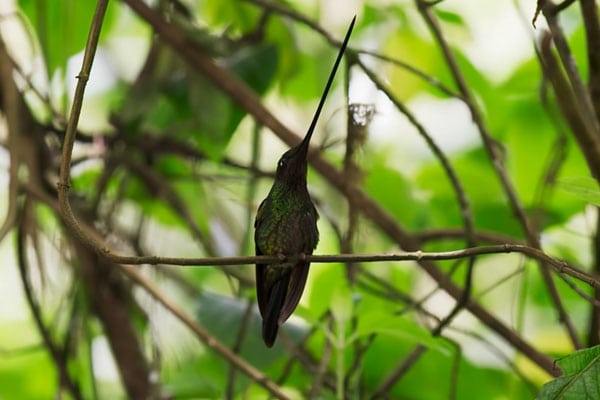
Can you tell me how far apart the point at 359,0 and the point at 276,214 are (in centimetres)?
105

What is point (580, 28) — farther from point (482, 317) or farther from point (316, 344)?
point (316, 344)

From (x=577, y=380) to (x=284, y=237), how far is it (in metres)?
0.72

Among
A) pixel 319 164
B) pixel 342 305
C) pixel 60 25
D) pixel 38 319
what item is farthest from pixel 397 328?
pixel 60 25

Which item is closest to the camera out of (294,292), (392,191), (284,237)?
(294,292)

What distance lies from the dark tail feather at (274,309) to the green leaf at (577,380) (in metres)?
0.56

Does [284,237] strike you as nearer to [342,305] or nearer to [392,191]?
[342,305]

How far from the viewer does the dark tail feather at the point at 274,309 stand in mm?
1749

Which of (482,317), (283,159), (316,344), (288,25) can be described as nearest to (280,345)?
(316,344)

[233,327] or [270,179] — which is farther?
[270,179]

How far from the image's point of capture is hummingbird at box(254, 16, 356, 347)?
1747mm

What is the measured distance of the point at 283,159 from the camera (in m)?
1.78

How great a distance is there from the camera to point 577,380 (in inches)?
52.7

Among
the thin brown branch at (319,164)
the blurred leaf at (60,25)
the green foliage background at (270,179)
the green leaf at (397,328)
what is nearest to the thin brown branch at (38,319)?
the green foliage background at (270,179)

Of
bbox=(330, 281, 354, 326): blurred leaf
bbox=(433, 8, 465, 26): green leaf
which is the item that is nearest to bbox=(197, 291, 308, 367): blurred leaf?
bbox=(330, 281, 354, 326): blurred leaf
